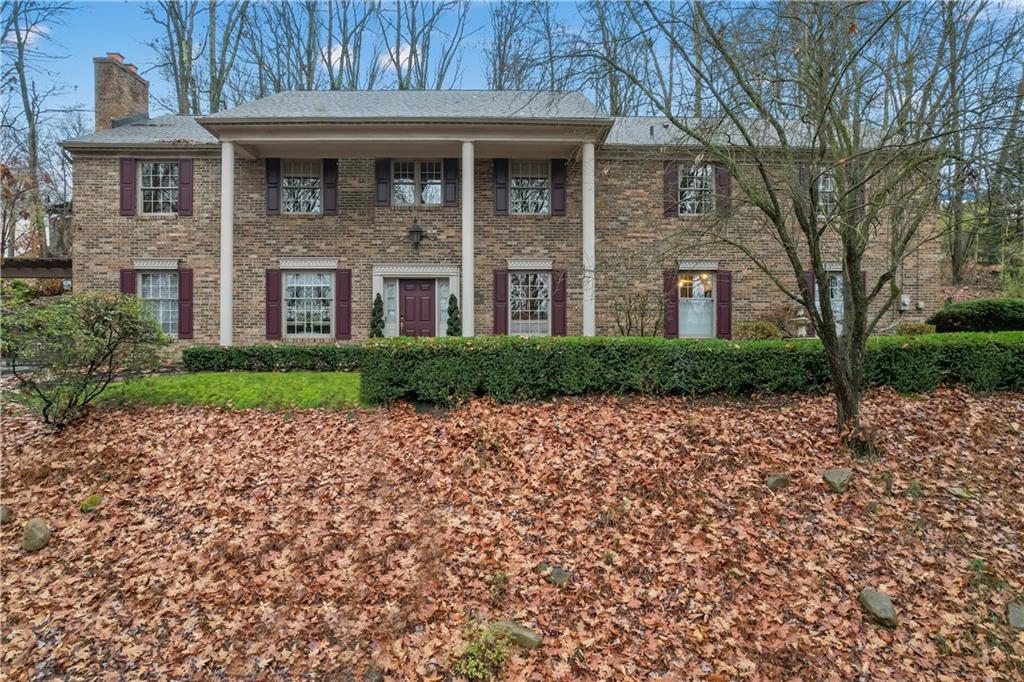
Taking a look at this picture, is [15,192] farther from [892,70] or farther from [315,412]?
[892,70]

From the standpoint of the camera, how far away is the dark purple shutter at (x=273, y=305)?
477 inches

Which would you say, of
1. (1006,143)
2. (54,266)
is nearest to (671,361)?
(1006,143)

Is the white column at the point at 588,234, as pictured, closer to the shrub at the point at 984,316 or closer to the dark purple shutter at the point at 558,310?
the dark purple shutter at the point at 558,310

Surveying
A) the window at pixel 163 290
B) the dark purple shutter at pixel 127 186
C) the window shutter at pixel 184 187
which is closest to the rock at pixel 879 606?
the window at pixel 163 290

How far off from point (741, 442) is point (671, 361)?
1.72m

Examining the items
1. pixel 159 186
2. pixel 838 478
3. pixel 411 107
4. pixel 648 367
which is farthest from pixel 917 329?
pixel 159 186

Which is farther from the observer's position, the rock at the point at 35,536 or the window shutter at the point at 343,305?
the window shutter at the point at 343,305

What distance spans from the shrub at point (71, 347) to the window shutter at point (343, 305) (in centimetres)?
485

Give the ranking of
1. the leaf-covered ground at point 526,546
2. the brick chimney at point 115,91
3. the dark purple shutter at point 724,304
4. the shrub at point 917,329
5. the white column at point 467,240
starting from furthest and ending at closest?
the brick chimney at point 115,91, the dark purple shutter at point 724,304, the white column at point 467,240, the shrub at point 917,329, the leaf-covered ground at point 526,546

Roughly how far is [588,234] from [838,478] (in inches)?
298

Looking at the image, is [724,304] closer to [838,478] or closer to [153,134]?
[838,478]

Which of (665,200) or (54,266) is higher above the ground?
(665,200)

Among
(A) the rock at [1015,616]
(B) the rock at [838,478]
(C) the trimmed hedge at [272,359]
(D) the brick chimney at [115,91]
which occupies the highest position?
(D) the brick chimney at [115,91]

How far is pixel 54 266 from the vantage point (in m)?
14.9
